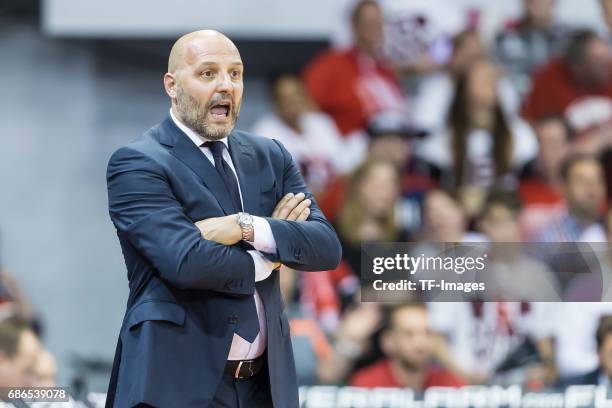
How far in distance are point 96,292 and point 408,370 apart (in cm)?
235

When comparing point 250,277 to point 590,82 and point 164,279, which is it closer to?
point 164,279

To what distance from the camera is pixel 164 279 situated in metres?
2.75

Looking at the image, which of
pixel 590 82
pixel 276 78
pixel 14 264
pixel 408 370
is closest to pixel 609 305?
pixel 408 370

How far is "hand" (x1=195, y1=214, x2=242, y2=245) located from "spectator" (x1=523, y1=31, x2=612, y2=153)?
14.4 feet

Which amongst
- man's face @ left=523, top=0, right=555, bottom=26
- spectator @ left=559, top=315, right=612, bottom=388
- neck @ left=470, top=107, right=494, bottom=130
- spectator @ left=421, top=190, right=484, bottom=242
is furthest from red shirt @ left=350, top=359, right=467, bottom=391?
man's face @ left=523, top=0, right=555, bottom=26

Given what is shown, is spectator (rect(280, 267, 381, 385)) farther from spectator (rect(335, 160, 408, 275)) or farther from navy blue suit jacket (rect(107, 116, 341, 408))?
navy blue suit jacket (rect(107, 116, 341, 408))

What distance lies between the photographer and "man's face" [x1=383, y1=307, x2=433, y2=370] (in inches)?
227

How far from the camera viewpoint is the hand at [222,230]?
2.78 meters

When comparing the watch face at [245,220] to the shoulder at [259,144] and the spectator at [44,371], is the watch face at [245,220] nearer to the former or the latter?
the shoulder at [259,144]

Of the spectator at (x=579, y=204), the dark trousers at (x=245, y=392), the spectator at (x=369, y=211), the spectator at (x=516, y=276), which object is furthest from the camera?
the spectator at (x=369, y=211)

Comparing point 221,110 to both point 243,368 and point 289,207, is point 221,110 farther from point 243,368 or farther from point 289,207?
point 243,368

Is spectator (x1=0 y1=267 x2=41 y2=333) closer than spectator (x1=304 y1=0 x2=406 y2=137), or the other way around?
spectator (x1=0 y1=267 x2=41 y2=333)

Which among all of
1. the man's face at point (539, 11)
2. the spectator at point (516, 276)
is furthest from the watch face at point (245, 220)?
the man's face at point (539, 11)

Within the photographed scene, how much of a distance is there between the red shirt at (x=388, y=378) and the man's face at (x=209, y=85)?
3.21 meters
